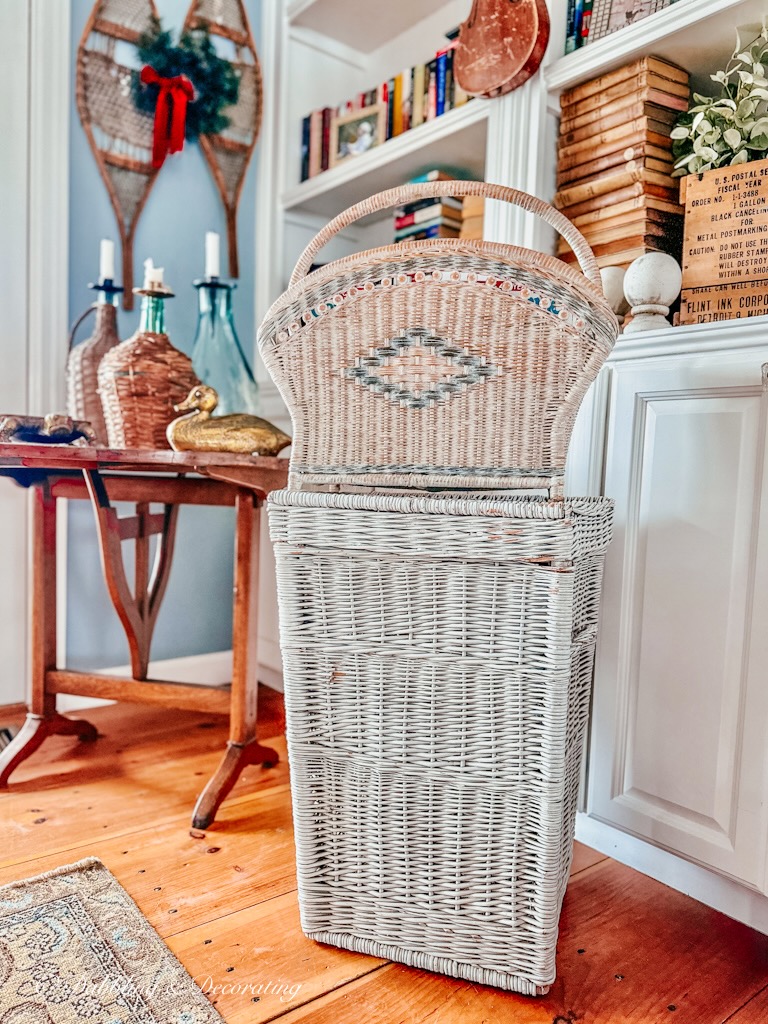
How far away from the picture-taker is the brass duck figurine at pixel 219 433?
1397 millimetres

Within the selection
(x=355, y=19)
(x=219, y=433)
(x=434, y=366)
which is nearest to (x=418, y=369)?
(x=434, y=366)

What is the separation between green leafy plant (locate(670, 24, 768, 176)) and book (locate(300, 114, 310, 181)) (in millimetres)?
1247

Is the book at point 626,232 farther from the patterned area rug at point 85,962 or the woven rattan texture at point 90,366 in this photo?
the patterned area rug at point 85,962

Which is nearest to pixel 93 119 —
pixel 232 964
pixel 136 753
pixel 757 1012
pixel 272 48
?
pixel 272 48

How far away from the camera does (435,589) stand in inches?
37.0

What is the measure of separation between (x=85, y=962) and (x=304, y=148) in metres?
2.12

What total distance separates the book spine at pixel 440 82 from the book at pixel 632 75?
41 centimetres

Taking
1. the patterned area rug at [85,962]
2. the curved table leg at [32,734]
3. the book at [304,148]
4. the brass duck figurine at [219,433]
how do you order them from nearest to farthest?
the patterned area rug at [85,962], the brass duck figurine at [219,433], the curved table leg at [32,734], the book at [304,148]

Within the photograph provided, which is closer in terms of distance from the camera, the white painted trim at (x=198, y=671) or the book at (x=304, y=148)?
the white painted trim at (x=198, y=671)

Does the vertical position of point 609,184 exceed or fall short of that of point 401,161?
it falls short

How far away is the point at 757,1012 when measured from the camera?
36.8 inches

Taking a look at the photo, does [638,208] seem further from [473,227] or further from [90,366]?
[90,366]

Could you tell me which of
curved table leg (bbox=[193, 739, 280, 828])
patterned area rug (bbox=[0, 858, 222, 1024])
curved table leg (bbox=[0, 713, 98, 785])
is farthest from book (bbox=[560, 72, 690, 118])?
curved table leg (bbox=[0, 713, 98, 785])

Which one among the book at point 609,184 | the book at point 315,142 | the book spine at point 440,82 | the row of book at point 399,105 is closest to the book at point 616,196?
the book at point 609,184
